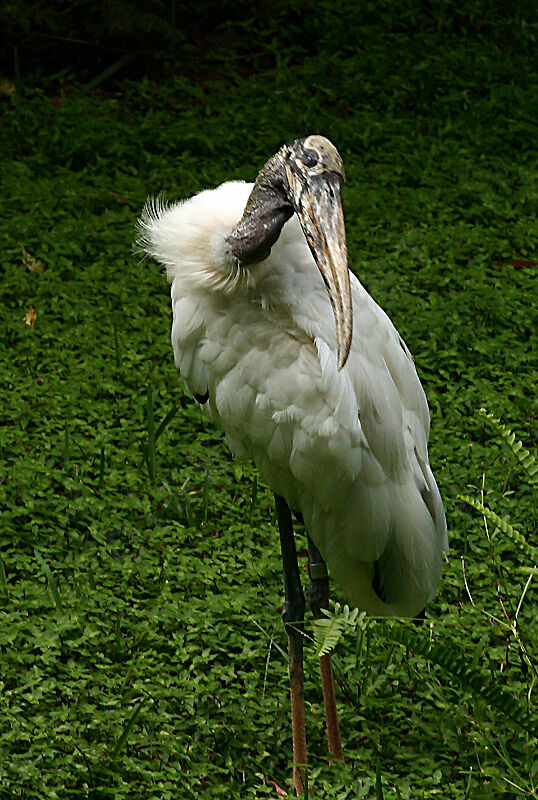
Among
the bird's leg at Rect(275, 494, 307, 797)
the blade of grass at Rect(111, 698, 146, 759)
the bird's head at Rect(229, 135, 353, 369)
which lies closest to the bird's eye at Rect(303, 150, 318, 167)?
the bird's head at Rect(229, 135, 353, 369)

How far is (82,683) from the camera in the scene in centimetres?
349

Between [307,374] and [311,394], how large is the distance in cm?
5

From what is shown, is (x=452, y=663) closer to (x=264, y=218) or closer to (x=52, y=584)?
(x=264, y=218)

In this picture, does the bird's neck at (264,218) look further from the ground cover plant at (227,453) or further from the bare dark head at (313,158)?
the ground cover plant at (227,453)

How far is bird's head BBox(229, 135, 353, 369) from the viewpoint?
261 centimetres

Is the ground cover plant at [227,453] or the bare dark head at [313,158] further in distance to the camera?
the ground cover plant at [227,453]

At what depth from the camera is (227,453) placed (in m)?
4.68

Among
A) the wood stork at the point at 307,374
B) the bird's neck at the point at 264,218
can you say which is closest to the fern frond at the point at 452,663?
the wood stork at the point at 307,374

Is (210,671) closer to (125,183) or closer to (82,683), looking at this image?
(82,683)

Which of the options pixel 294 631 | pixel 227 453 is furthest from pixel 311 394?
pixel 227 453

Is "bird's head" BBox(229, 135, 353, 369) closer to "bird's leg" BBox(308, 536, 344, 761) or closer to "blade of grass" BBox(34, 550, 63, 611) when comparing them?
"bird's leg" BBox(308, 536, 344, 761)

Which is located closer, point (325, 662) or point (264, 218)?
point (264, 218)

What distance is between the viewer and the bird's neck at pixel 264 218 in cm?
292

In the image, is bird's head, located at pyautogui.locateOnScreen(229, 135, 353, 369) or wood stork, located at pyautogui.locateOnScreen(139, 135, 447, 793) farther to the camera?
wood stork, located at pyautogui.locateOnScreen(139, 135, 447, 793)
